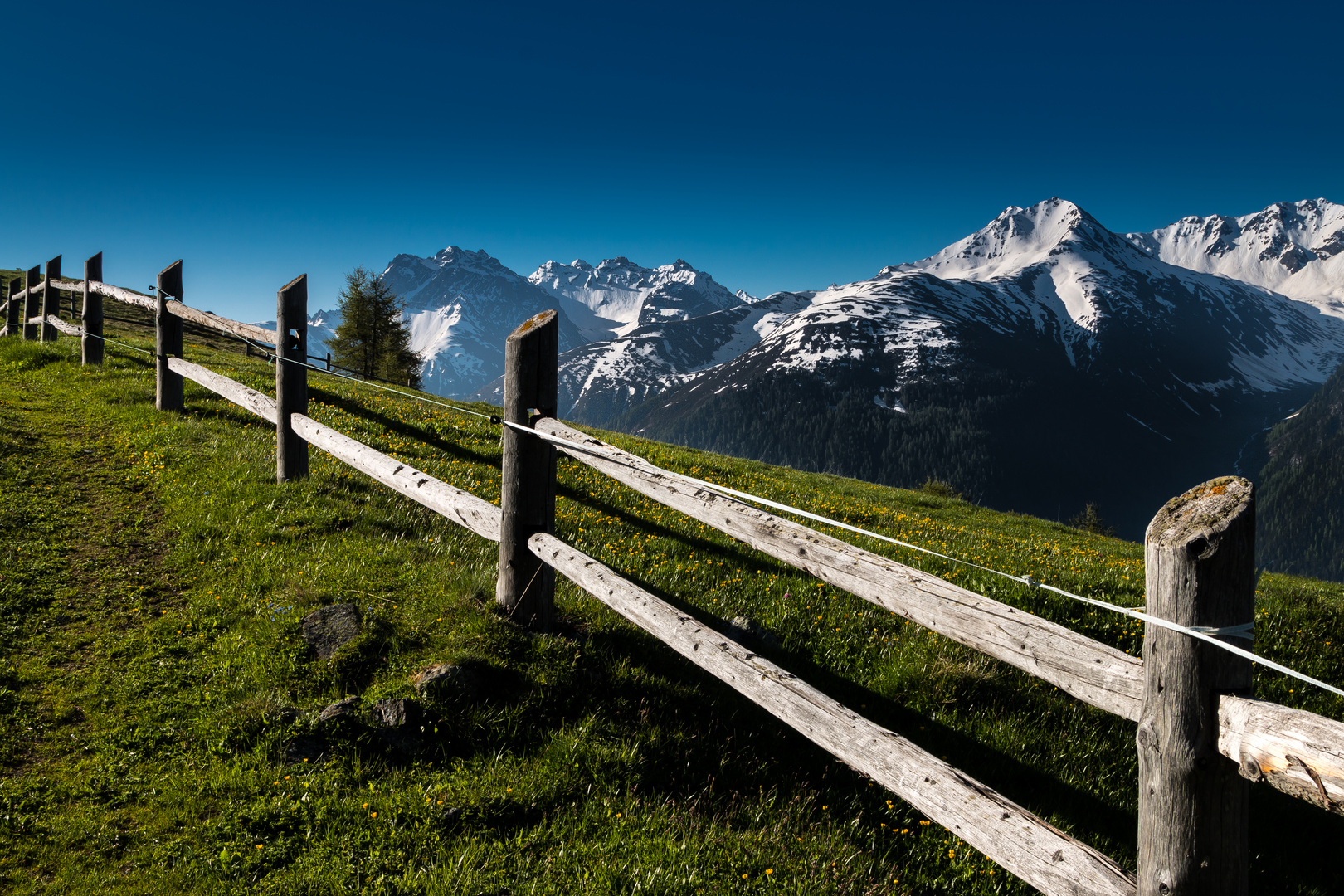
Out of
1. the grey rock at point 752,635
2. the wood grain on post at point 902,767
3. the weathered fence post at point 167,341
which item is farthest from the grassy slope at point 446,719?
the weathered fence post at point 167,341

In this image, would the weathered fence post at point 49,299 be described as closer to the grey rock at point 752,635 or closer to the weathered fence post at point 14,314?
the weathered fence post at point 14,314

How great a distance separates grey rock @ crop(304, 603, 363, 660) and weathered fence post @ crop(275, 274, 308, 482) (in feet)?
12.8

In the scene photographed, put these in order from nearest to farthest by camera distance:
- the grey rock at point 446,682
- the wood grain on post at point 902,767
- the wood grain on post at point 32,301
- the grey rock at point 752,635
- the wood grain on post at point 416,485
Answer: the wood grain on post at point 902,767 < the grey rock at point 446,682 < the wood grain on post at point 416,485 < the grey rock at point 752,635 < the wood grain on post at point 32,301

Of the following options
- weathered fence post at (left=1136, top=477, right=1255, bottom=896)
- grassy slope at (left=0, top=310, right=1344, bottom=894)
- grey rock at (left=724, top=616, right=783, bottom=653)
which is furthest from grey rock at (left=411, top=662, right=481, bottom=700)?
weathered fence post at (left=1136, top=477, right=1255, bottom=896)

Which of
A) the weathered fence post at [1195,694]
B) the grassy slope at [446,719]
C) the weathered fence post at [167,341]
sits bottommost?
the grassy slope at [446,719]

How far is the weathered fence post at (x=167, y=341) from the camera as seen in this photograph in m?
12.1

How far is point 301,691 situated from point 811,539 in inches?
151

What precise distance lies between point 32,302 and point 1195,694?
27513mm

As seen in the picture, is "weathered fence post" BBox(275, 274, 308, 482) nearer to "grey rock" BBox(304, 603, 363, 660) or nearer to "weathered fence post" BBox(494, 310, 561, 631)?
"grey rock" BBox(304, 603, 363, 660)

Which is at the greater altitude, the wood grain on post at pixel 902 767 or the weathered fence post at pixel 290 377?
the weathered fence post at pixel 290 377

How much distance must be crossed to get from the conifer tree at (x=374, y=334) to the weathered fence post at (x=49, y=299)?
3467 centimetres

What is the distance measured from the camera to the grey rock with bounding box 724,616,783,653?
6.86 meters

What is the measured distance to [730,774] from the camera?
5.08m

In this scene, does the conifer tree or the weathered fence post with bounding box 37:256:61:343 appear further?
the conifer tree
